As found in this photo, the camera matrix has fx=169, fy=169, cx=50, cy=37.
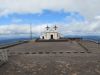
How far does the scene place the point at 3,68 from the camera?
11750 millimetres

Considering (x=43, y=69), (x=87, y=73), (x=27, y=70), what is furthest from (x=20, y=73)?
(x=87, y=73)

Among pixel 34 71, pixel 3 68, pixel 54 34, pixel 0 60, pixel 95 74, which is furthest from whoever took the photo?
pixel 54 34

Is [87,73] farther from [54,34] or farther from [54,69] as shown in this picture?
[54,34]

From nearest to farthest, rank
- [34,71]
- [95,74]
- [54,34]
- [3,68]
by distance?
[95,74]
[34,71]
[3,68]
[54,34]

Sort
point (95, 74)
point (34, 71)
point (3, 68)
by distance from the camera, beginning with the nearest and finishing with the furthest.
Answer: point (95, 74)
point (34, 71)
point (3, 68)

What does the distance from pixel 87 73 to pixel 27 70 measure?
12.6ft

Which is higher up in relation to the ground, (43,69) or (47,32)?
(47,32)

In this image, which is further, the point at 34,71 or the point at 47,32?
the point at 47,32

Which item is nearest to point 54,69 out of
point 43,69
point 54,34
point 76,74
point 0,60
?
point 43,69

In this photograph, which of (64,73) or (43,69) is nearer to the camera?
(64,73)

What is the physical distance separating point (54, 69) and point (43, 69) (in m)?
0.74

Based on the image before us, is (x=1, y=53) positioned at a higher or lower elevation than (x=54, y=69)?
higher

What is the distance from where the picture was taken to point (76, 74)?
33.0ft

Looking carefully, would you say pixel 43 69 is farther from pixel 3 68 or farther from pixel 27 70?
pixel 3 68
